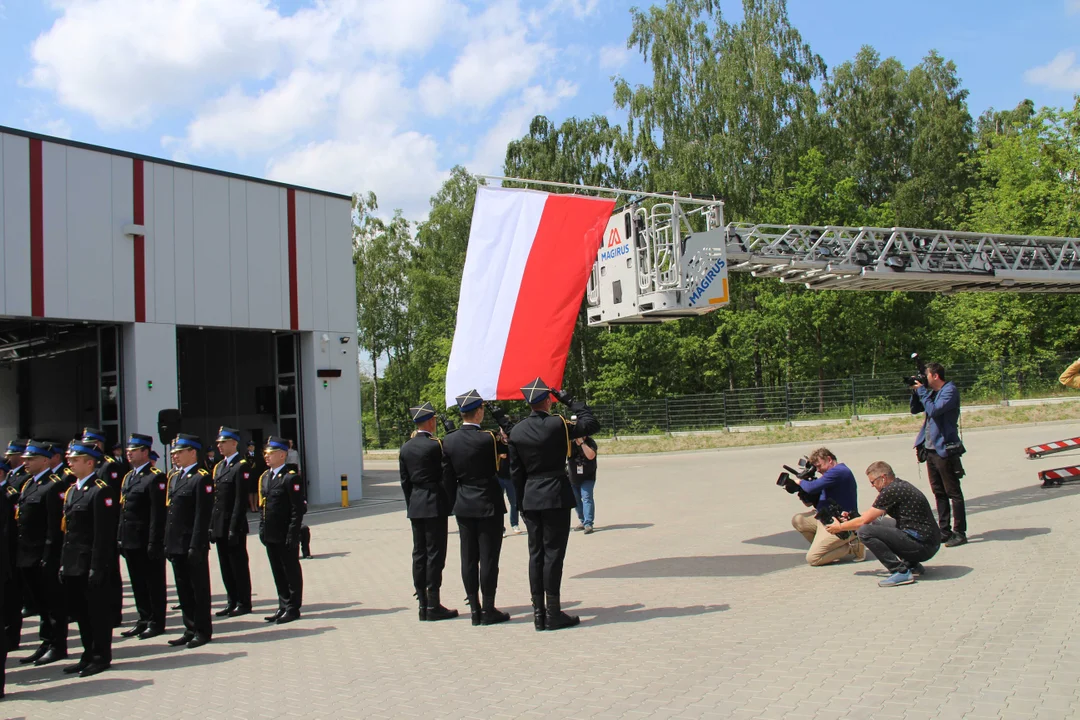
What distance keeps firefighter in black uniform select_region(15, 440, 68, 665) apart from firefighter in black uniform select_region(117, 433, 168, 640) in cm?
54

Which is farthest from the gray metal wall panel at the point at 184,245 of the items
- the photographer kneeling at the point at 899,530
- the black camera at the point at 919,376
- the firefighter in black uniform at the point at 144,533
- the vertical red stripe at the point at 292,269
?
the photographer kneeling at the point at 899,530

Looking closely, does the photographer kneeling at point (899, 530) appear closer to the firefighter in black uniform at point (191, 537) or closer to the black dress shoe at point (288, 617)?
the black dress shoe at point (288, 617)

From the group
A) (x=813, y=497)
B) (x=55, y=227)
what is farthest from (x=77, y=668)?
(x=55, y=227)

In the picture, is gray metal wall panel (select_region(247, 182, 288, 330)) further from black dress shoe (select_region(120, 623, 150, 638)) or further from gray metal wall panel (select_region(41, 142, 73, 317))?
black dress shoe (select_region(120, 623, 150, 638))

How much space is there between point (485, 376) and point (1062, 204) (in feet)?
121

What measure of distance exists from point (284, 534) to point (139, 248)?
11470 mm

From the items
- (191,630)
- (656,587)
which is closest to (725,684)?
(656,587)

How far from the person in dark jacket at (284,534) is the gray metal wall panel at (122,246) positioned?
10546 millimetres

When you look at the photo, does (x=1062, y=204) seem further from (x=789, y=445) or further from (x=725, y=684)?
(x=725, y=684)

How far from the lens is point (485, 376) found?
867cm

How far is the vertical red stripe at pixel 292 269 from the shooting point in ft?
Answer: 65.7

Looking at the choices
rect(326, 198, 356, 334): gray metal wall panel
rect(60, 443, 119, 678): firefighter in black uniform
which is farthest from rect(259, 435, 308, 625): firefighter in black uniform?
rect(326, 198, 356, 334): gray metal wall panel

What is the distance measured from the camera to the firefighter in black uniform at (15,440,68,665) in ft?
23.9

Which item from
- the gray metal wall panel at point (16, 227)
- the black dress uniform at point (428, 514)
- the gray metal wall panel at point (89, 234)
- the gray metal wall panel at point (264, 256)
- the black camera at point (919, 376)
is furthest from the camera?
the gray metal wall panel at point (264, 256)
